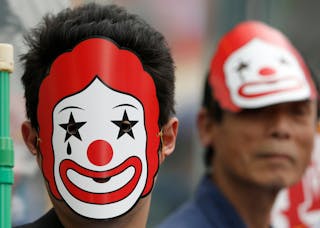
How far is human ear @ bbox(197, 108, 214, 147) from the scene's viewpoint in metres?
3.28

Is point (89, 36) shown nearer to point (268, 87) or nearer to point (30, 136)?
point (30, 136)

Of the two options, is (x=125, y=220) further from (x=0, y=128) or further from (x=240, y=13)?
(x=240, y=13)

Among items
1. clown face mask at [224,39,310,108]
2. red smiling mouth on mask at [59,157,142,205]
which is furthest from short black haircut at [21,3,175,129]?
clown face mask at [224,39,310,108]

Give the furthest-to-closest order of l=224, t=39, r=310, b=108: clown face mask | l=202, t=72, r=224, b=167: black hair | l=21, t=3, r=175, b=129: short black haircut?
l=202, t=72, r=224, b=167: black hair → l=224, t=39, r=310, b=108: clown face mask → l=21, t=3, r=175, b=129: short black haircut

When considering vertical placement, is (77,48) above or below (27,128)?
above

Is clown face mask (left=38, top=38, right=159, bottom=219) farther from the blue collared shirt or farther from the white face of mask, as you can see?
the blue collared shirt

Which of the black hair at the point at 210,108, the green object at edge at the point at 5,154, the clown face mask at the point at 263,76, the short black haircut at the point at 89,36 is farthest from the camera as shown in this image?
the black hair at the point at 210,108

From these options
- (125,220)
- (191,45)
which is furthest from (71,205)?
(191,45)

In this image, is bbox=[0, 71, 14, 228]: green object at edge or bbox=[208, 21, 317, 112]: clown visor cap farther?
bbox=[208, 21, 317, 112]: clown visor cap

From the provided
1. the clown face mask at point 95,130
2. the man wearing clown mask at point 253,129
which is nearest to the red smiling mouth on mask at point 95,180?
the clown face mask at point 95,130

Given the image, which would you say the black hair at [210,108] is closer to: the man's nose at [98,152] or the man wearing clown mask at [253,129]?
the man wearing clown mask at [253,129]

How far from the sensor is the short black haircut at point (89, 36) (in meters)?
2.01

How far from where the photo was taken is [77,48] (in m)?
1.98

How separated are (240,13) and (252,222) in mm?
1415
